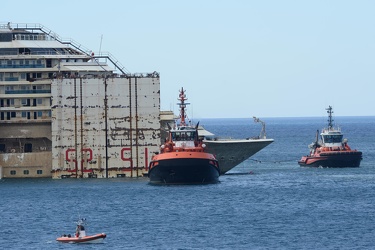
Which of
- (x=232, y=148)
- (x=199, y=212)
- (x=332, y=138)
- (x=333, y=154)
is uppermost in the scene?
(x=332, y=138)

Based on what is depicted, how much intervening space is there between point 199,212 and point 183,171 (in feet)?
65.0

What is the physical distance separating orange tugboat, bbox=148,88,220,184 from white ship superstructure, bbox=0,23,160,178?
423 centimetres

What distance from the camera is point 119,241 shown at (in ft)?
265

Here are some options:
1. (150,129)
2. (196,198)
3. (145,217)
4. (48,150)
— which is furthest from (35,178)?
(145,217)

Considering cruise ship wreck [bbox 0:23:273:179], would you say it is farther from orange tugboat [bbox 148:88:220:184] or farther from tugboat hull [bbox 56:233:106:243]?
tugboat hull [bbox 56:233:106:243]

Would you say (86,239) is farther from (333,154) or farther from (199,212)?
(333,154)

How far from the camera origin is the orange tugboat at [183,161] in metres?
115

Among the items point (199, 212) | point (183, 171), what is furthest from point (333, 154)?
point (199, 212)

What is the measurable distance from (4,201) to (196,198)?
16402mm

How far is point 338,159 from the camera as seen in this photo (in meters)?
146

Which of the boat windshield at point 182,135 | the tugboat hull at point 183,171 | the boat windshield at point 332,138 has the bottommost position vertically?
the tugboat hull at point 183,171

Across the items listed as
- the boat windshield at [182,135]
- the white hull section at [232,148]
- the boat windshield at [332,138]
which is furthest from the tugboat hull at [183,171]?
the boat windshield at [332,138]

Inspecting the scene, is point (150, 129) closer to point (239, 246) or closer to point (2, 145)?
point (2, 145)

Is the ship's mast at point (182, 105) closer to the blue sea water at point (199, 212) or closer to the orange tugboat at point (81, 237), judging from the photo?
the blue sea water at point (199, 212)
